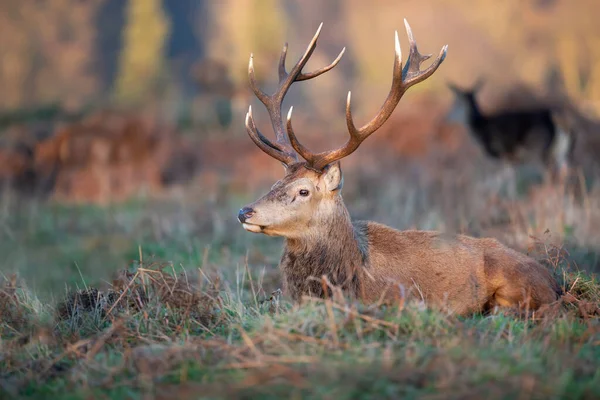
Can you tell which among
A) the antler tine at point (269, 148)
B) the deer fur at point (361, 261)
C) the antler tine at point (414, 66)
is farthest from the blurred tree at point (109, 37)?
the deer fur at point (361, 261)

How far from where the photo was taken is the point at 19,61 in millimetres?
54406

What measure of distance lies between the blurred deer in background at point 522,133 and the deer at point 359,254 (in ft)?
23.9

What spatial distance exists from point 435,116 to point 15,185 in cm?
1236

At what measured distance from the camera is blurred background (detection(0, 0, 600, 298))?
11289mm

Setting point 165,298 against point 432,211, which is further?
point 432,211

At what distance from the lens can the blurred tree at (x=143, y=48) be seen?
4147 cm

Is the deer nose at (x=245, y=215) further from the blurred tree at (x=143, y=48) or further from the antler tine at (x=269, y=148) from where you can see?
the blurred tree at (x=143, y=48)

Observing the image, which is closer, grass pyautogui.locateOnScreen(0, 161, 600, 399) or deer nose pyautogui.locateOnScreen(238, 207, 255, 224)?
grass pyautogui.locateOnScreen(0, 161, 600, 399)

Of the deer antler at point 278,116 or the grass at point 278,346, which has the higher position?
the deer antler at point 278,116

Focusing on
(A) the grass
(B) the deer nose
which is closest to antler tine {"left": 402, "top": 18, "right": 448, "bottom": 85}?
(B) the deer nose

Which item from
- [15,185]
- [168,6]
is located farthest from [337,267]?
[168,6]

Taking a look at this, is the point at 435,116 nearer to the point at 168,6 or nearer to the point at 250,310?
the point at 250,310

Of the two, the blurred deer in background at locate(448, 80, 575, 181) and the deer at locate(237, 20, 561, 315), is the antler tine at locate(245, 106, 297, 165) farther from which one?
the blurred deer in background at locate(448, 80, 575, 181)

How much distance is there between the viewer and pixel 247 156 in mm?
21594
